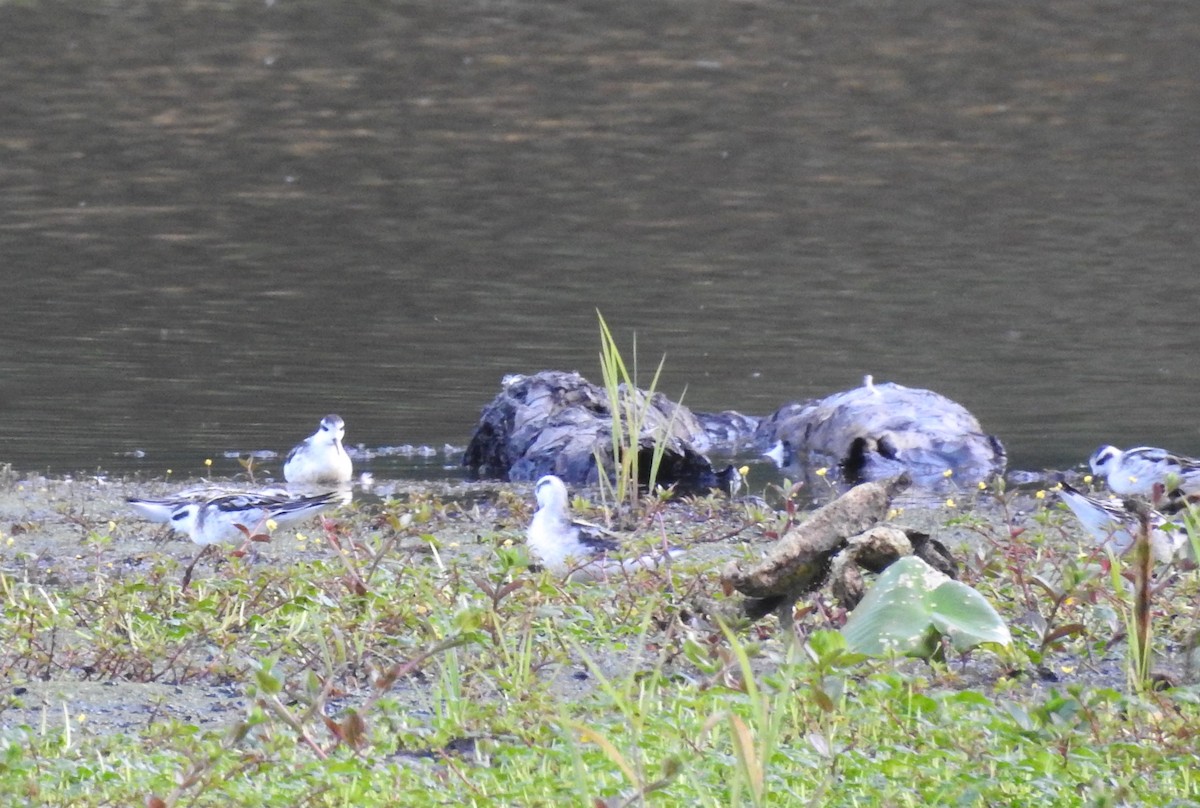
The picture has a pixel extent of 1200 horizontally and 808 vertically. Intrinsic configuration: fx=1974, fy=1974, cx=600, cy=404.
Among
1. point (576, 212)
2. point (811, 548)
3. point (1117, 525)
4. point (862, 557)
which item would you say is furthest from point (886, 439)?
point (576, 212)

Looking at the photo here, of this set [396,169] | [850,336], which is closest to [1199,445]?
[850,336]

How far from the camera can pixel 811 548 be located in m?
5.56

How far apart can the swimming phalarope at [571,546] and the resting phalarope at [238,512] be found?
1038 mm

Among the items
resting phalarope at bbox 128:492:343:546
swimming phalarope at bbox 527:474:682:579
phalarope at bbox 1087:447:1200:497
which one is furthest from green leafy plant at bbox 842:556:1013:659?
phalarope at bbox 1087:447:1200:497

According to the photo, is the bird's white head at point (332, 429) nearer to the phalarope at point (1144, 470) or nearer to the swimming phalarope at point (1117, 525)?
the phalarope at point (1144, 470)

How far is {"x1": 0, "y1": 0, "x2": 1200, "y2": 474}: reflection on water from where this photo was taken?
43.0 ft

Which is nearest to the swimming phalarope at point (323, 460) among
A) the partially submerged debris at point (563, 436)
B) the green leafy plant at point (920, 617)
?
the partially submerged debris at point (563, 436)

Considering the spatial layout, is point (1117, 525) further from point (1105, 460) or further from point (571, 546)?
point (1105, 460)

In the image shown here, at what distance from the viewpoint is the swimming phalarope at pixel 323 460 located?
10156 millimetres

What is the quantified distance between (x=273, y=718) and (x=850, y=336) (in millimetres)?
10074

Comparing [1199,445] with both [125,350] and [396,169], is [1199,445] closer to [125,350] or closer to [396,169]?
[125,350]

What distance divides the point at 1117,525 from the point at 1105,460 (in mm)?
3295

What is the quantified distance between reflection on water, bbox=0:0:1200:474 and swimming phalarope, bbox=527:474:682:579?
458 cm

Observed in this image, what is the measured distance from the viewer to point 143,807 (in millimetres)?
4066
